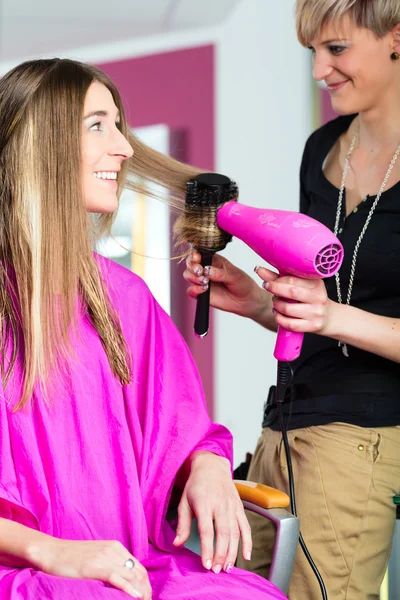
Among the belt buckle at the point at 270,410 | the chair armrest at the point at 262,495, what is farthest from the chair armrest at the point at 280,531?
the belt buckle at the point at 270,410

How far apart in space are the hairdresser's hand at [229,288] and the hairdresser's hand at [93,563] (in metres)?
0.61

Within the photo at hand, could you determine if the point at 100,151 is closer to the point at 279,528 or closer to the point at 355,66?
the point at 355,66

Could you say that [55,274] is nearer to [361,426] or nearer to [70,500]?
[70,500]

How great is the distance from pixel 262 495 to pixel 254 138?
10.2 feet

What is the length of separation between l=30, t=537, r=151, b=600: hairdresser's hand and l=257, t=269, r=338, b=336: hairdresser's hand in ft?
1.66

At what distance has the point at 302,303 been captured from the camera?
157cm

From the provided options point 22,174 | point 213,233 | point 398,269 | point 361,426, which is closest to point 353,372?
point 361,426

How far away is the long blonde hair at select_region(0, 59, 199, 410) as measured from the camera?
154 centimetres

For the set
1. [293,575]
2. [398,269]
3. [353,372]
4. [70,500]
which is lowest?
[293,575]

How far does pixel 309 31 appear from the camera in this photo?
1.71 m

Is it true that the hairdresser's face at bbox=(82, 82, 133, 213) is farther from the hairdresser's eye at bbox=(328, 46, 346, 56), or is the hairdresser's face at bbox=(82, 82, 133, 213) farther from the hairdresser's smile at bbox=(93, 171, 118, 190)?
the hairdresser's eye at bbox=(328, 46, 346, 56)

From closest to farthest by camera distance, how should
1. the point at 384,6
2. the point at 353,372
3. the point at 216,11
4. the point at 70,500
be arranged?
the point at 70,500 → the point at 384,6 → the point at 353,372 → the point at 216,11

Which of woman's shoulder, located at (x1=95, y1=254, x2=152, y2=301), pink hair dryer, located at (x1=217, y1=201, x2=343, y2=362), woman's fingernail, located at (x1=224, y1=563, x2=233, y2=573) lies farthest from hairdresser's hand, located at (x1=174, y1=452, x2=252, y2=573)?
woman's shoulder, located at (x1=95, y1=254, x2=152, y2=301)

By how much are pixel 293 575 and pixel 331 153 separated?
89 cm
